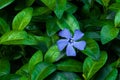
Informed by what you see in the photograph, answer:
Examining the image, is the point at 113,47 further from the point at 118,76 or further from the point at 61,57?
the point at 61,57

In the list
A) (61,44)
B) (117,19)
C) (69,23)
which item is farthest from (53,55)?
(117,19)

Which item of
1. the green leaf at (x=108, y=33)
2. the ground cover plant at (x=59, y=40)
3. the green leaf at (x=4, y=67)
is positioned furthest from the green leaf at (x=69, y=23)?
the green leaf at (x=4, y=67)

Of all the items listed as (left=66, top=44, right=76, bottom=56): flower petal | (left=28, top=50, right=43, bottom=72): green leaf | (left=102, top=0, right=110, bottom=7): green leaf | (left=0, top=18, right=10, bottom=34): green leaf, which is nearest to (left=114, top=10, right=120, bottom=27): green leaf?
(left=102, top=0, right=110, bottom=7): green leaf

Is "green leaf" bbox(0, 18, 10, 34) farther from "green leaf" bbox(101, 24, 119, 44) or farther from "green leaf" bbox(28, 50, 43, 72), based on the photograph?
"green leaf" bbox(101, 24, 119, 44)

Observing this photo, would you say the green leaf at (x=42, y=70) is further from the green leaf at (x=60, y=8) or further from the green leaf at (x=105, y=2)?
the green leaf at (x=105, y=2)

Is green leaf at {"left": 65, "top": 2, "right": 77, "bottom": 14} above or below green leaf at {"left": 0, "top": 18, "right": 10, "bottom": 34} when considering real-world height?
below

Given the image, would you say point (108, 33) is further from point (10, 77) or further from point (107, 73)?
point (10, 77)

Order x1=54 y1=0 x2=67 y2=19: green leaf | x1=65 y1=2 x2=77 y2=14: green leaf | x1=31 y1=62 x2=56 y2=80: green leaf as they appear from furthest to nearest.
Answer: x1=65 y1=2 x2=77 y2=14: green leaf
x1=54 y1=0 x2=67 y2=19: green leaf
x1=31 y1=62 x2=56 y2=80: green leaf
